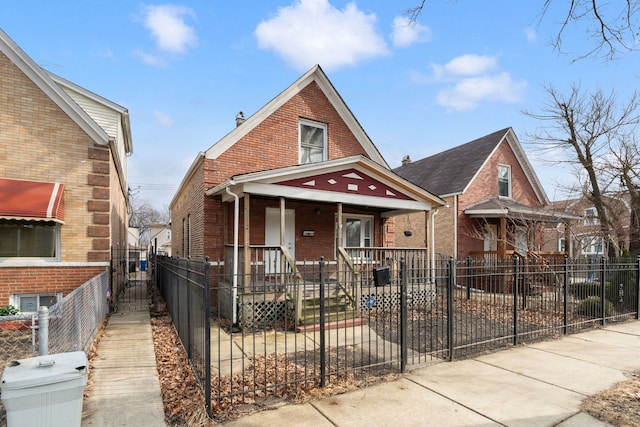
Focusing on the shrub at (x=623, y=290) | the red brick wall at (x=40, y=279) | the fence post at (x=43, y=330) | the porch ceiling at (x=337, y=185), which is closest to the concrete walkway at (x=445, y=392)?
the fence post at (x=43, y=330)

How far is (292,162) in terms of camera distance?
12.4m

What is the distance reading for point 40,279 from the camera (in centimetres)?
856

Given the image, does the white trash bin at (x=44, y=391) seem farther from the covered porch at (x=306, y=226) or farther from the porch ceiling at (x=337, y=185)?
the porch ceiling at (x=337, y=185)

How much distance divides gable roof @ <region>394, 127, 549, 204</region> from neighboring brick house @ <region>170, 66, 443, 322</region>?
5.30 meters

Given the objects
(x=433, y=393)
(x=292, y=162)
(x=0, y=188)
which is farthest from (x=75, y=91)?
(x=433, y=393)

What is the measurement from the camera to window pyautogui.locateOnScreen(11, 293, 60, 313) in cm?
846

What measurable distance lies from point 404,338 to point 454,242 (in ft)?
39.7

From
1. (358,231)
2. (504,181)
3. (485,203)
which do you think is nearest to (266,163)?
(358,231)

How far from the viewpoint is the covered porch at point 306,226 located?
29.9ft

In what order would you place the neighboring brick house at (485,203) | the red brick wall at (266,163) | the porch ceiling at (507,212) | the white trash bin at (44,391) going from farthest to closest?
the neighboring brick house at (485,203) → the porch ceiling at (507,212) → the red brick wall at (266,163) → the white trash bin at (44,391)

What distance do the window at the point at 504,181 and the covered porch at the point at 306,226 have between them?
8.04 meters

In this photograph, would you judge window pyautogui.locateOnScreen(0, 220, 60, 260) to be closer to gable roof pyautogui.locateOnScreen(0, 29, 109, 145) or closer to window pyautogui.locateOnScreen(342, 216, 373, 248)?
gable roof pyautogui.locateOnScreen(0, 29, 109, 145)

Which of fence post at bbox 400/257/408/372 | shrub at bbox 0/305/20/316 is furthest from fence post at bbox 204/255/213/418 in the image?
shrub at bbox 0/305/20/316

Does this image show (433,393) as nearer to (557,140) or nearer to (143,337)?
(143,337)
